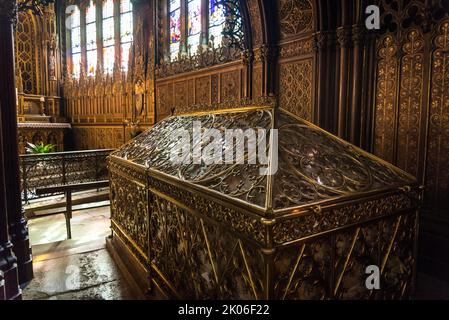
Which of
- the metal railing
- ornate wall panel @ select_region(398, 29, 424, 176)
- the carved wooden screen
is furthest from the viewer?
the carved wooden screen

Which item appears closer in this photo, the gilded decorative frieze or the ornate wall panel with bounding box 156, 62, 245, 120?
the gilded decorative frieze

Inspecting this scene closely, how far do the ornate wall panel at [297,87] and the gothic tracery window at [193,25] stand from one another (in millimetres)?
2229

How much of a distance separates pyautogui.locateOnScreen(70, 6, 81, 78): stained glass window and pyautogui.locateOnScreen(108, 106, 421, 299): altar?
39.5 feet

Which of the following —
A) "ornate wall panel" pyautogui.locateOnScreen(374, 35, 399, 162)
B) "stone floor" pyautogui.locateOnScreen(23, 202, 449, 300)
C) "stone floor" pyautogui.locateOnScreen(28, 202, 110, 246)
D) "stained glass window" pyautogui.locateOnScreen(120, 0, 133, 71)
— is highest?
"stained glass window" pyautogui.locateOnScreen(120, 0, 133, 71)

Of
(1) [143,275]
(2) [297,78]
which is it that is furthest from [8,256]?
(2) [297,78]

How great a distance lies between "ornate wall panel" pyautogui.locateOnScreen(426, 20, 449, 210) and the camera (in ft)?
9.49

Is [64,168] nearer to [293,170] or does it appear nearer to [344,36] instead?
[344,36]

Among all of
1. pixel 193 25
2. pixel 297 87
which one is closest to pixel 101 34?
pixel 193 25

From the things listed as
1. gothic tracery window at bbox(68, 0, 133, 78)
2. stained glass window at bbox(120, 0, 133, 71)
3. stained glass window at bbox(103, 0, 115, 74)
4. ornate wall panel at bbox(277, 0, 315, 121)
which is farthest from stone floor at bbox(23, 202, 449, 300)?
stained glass window at bbox(103, 0, 115, 74)

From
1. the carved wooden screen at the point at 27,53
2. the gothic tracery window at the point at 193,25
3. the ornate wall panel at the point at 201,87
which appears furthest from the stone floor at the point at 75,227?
the carved wooden screen at the point at 27,53

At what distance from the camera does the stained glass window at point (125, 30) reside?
10.5m

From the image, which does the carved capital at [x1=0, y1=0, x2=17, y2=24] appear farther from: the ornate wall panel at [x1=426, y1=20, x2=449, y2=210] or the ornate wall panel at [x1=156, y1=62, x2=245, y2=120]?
the ornate wall panel at [x1=426, y1=20, x2=449, y2=210]
